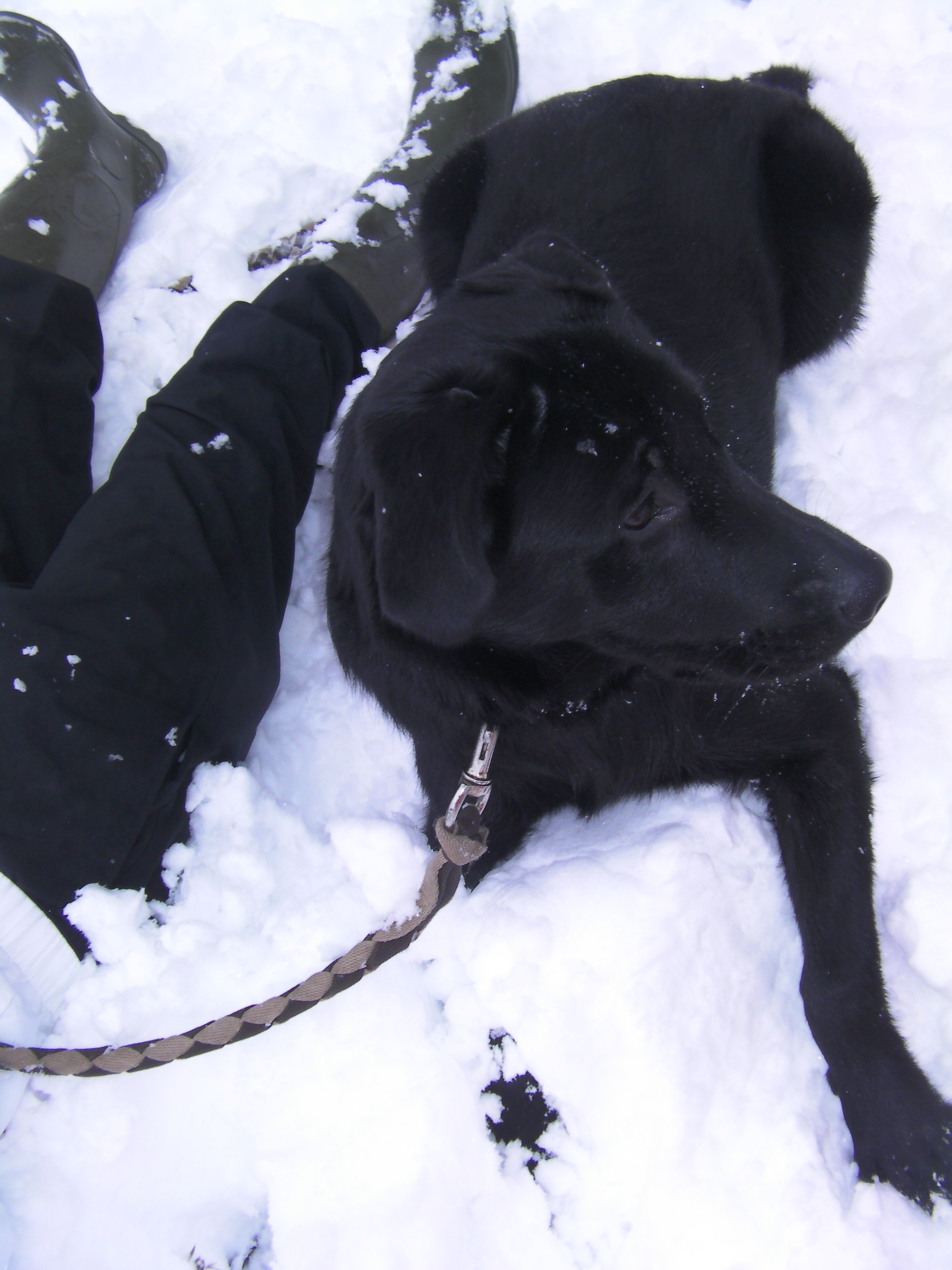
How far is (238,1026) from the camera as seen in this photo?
1418 mm

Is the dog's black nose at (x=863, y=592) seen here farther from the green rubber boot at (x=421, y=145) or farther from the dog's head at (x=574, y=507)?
the green rubber boot at (x=421, y=145)

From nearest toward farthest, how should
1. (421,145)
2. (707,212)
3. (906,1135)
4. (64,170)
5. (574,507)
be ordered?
(574,507)
(906,1135)
(707,212)
(64,170)
(421,145)

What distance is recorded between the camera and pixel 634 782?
1.78 metres

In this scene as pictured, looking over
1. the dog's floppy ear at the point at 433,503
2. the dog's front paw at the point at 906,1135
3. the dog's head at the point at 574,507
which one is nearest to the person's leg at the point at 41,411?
the dog's head at the point at 574,507

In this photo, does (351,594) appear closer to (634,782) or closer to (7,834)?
(634,782)

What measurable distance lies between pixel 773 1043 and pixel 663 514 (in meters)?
1.20

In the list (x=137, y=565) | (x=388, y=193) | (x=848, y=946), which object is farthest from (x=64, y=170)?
(x=848, y=946)

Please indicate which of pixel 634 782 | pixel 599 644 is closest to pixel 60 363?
pixel 599 644

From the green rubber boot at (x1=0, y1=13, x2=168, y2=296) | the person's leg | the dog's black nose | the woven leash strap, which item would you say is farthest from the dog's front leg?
the green rubber boot at (x1=0, y1=13, x2=168, y2=296)

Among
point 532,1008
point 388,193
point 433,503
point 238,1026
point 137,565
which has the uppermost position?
point 388,193

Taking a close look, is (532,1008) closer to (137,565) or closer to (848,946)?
(848,946)

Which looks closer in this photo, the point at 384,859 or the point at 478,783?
the point at 478,783

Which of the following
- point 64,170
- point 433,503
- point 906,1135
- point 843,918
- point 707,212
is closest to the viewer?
point 433,503

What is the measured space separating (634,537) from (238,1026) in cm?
117
